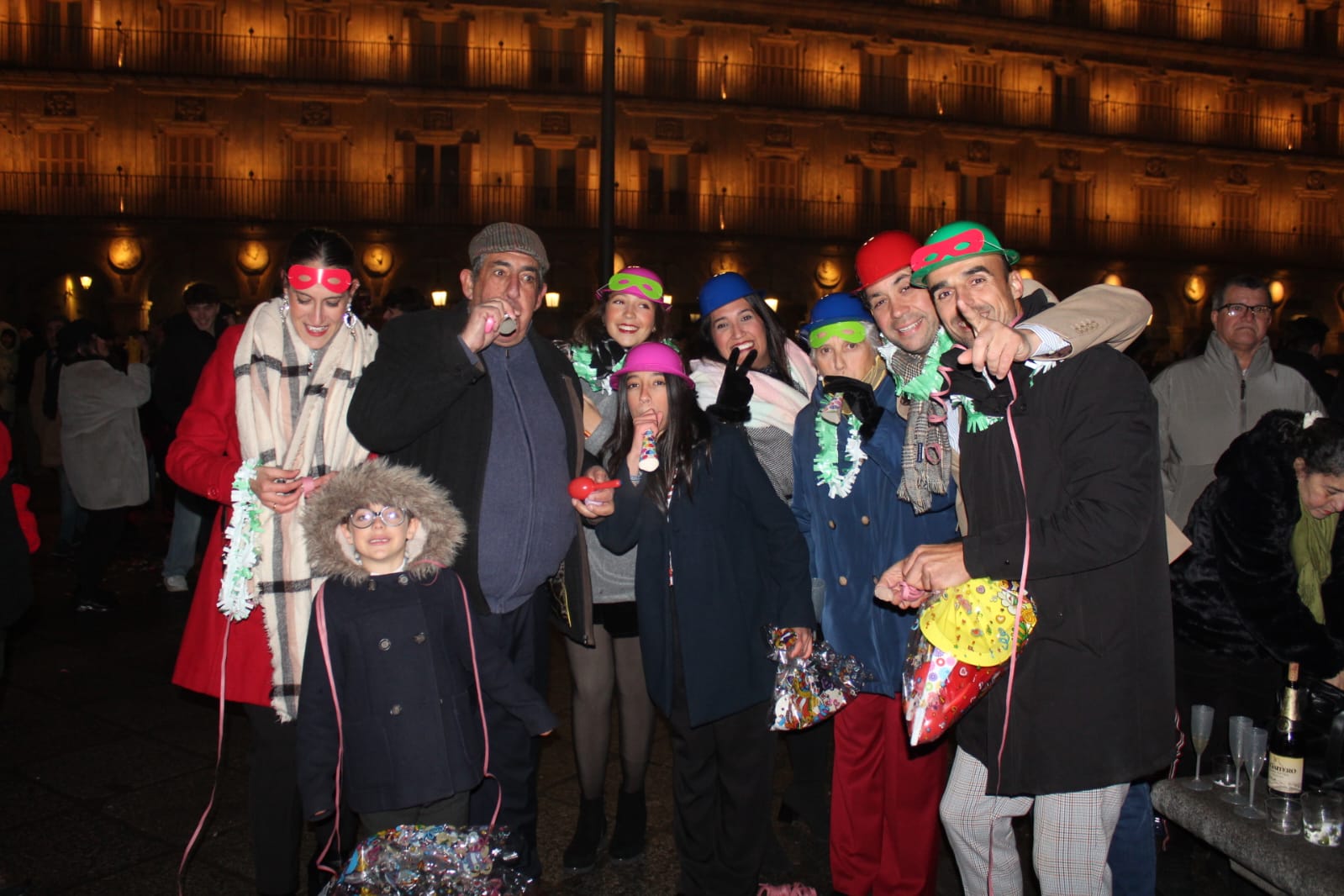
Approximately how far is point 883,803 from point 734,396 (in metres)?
1.53

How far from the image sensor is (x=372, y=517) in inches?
125

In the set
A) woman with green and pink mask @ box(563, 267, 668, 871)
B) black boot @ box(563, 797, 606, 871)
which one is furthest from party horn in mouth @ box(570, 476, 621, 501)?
black boot @ box(563, 797, 606, 871)

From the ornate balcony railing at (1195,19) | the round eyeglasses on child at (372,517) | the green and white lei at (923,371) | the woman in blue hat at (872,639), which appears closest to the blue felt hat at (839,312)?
the green and white lei at (923,371)

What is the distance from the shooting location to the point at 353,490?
3.12 meters

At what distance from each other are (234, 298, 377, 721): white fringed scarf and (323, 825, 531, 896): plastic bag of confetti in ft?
2.04

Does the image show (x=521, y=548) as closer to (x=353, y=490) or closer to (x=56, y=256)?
(x=353, y=490)

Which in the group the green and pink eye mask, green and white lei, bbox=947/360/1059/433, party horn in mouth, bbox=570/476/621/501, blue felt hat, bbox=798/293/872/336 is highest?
the green and pink eye mask

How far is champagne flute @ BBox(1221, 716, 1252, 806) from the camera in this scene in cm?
370

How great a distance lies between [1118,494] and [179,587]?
8103mm

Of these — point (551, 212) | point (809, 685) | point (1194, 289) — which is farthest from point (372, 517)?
point (1194, 289)

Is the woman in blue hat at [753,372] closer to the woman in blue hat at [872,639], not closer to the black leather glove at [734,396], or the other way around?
the black leather glove at [734,396]

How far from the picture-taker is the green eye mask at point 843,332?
383cm

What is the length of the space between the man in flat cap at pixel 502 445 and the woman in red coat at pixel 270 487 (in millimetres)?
196

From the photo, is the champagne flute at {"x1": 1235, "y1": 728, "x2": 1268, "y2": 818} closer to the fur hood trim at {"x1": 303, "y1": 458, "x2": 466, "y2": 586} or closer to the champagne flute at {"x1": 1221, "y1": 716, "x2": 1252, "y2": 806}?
the champagne flute at {"x1": 1221, "y1": 716, "x2": 1252, "y2": 806}
